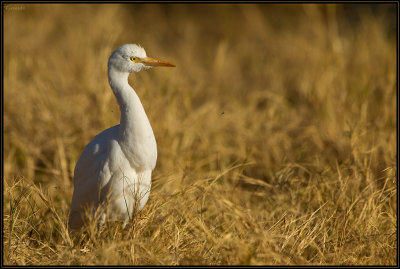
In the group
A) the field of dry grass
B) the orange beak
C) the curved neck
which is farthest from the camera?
the orange beak

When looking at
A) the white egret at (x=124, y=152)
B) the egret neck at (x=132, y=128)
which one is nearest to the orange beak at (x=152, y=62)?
the white egret at (x=124, y=152)

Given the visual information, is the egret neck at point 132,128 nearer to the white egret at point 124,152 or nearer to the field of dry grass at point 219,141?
the white egret at point 124,152

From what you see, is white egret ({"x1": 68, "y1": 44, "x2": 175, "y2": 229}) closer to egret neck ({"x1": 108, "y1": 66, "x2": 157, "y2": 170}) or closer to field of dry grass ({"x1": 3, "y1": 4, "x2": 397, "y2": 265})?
egret neck ({"x1": 108, "y1": 66, "x2": 157, "y2": 170})

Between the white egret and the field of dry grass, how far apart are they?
145 mm

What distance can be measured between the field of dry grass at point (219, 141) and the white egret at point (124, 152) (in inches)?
5.7

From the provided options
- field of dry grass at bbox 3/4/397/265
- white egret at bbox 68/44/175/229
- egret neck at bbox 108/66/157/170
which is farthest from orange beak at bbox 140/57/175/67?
field of dry grass at bbox 3/4/397/265

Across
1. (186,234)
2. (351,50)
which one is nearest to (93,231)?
(186,234)

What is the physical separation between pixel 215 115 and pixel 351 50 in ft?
6.40

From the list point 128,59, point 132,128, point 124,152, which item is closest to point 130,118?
point 132,128

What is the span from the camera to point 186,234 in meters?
2.47

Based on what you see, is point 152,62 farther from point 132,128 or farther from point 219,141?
point 219,141

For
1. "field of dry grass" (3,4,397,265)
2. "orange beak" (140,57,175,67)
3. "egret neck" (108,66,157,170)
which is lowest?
"field of dry grass" (3,4,397,265)

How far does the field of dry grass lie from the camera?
2.34 meters

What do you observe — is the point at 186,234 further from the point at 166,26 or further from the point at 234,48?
the point at 166,26
